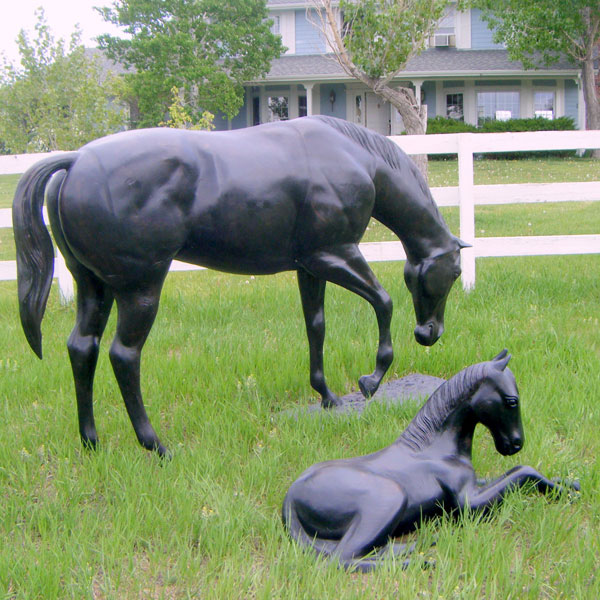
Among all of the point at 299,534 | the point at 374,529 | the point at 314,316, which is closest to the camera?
the point at 374,529

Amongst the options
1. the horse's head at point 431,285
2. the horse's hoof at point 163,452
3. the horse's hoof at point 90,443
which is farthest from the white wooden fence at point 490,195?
the horse's hoof at point 163,452

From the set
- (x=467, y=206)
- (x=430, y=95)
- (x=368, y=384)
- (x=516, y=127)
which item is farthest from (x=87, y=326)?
(x=430, y=95)

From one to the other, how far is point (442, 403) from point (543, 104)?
28008mm

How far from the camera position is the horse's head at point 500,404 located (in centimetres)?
255

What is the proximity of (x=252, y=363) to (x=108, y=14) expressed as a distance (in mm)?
25279

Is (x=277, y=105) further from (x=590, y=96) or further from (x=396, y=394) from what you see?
(x=396, y=394)

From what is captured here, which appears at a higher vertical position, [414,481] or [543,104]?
[543,104]

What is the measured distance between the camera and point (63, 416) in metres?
3.80

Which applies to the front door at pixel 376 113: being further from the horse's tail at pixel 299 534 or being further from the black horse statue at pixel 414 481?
the horse's tail at pixel 299 534

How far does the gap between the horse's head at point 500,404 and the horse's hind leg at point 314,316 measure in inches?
51.1

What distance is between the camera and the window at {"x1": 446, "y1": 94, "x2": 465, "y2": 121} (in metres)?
27.8

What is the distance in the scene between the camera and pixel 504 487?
2656mm

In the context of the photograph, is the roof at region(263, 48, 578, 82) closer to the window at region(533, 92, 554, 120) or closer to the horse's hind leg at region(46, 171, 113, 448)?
the window at region(533, 92, 554, 120)

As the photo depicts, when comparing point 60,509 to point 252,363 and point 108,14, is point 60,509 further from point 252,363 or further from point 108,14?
point 108,14
